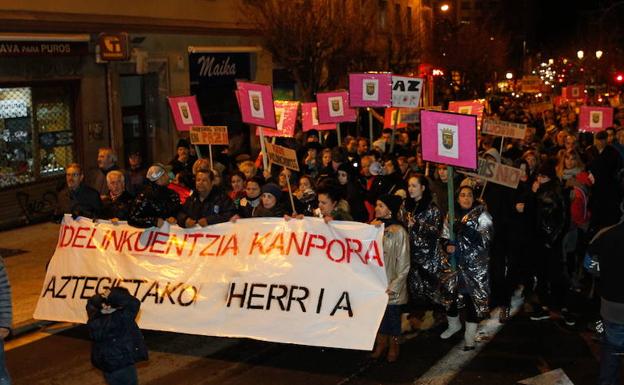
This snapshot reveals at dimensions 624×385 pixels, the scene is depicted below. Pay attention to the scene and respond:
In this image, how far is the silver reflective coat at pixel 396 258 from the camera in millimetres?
7367

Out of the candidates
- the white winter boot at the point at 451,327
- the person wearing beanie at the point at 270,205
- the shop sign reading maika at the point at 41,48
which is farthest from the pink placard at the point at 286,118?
the white winter boot at the point at 451,327

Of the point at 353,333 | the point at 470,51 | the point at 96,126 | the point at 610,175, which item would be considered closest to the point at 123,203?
A: the point at 353,333

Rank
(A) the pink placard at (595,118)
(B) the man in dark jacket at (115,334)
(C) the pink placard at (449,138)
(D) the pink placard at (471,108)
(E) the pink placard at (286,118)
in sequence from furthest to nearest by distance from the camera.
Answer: (A) the pink placard at (595,118)
(D) the pink placard at (471,108)
(E) the pink placard at (286,118)
(C) the pink placard at (449,138)
(B) the man in dark jacket at (115,334)

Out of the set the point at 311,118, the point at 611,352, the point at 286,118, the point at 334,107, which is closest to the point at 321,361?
the point at 611,352

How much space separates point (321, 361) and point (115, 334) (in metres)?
2.57

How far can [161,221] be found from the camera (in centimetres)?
819

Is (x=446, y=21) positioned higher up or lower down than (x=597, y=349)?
higher up

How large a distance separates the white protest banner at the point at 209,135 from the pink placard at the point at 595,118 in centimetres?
807

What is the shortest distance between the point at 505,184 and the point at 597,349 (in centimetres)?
184

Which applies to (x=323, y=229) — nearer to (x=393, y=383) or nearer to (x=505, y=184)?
(x=393, y=383)

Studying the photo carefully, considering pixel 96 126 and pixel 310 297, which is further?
pixel 96 126

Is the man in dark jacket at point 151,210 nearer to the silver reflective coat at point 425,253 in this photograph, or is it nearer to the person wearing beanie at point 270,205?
the person wearing beanie at point 270,205

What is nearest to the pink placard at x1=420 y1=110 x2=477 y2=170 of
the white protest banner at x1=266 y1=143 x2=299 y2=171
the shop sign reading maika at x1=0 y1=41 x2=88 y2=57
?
the white protest banner at x1=266 y1=143 x2=299 y2=171

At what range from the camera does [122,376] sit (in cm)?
568
